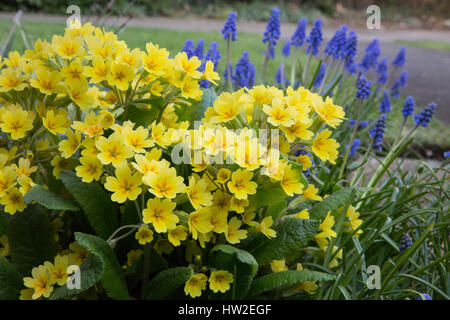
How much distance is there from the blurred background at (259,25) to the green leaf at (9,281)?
1.12 m

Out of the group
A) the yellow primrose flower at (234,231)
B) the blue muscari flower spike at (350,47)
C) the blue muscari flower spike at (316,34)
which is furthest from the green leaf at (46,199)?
the blue muscari flower spike at (350,47)

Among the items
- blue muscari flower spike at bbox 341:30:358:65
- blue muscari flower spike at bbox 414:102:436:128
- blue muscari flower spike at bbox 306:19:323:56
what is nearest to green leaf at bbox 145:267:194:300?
blue muscari flower spike at bbox 414:102:436:128

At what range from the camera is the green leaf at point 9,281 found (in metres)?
1.04

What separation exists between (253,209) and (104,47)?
544 mm

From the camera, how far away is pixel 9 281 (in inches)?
41.1

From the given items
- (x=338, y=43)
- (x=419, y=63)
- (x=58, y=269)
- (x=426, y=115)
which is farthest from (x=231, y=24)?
(x=419, y=63)

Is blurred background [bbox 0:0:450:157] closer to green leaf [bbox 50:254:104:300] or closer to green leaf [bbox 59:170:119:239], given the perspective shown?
green leaf [bbox 59:170:119:239]

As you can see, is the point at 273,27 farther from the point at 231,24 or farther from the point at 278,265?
the point at 278,265

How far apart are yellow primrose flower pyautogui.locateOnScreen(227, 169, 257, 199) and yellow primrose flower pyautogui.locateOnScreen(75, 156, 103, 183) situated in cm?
30

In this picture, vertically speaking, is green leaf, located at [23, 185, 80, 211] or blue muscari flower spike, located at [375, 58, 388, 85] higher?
Result: blue muscari flower spike, located at [375, 58, 388, 85]

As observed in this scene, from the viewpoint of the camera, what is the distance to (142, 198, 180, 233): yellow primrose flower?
3.01 ft

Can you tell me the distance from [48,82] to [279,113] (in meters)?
0.57
